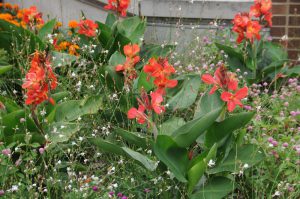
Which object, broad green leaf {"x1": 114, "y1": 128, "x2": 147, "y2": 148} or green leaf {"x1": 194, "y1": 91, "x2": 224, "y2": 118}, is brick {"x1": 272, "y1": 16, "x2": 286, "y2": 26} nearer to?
green leaf {"x1": 194, "y1": 91, "x2": 224, "y2": 118}

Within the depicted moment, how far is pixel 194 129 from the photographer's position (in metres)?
2.84

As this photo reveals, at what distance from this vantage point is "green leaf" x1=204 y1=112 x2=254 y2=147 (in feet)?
9.40

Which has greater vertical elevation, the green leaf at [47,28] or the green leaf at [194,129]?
the green leaf at [47,28]

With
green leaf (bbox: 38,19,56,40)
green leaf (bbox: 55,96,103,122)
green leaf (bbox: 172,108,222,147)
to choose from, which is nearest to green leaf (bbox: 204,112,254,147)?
green leaf (bbox: 172,108,222,147)

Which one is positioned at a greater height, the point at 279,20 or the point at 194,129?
the point at 279,20

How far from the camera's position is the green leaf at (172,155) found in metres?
2.87

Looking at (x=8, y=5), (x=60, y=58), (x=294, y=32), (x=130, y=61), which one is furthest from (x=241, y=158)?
(x=8, y=5)

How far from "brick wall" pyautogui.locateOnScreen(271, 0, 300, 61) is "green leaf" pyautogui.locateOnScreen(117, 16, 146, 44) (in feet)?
4.98

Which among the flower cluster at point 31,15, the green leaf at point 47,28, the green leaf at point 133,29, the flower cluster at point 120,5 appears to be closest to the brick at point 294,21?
the green leaf at point 133,29

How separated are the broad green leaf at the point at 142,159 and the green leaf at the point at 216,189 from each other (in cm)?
26

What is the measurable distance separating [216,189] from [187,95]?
2.40 feet

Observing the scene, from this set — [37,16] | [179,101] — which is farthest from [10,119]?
[37,16]

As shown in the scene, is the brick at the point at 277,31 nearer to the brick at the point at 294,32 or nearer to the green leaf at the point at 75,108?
the brick at the point at 294,32

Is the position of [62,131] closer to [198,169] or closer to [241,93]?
[198,169]
